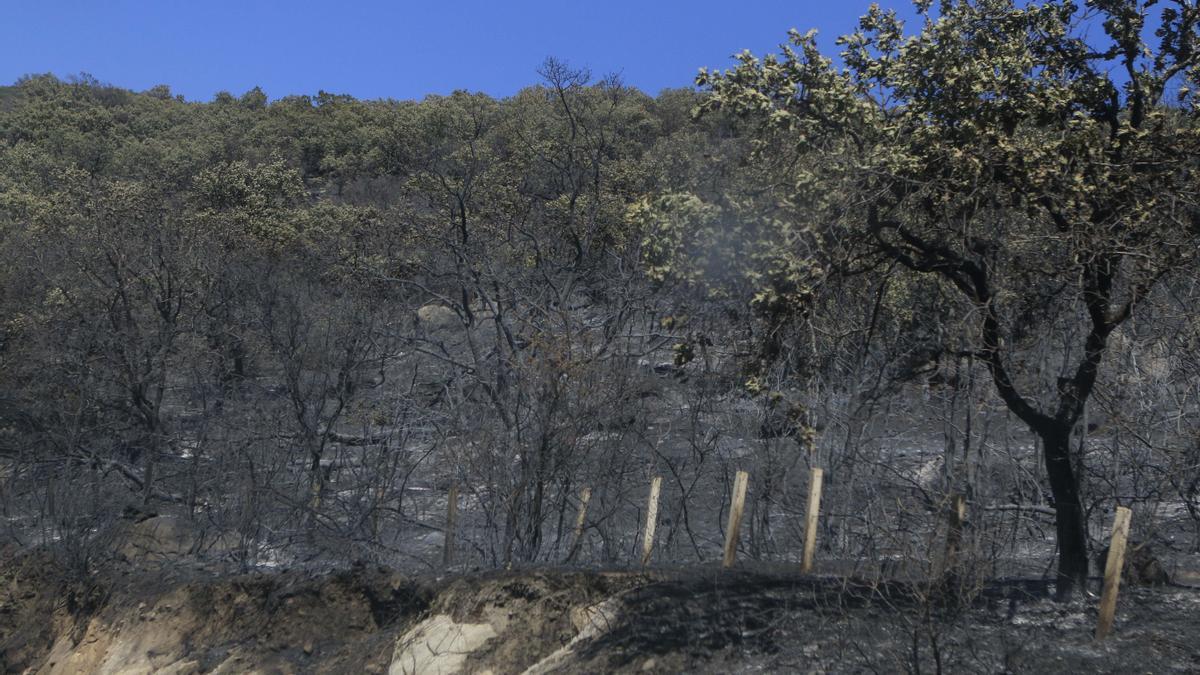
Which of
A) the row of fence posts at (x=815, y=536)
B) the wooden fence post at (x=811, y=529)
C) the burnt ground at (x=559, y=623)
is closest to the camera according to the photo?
the row of fence posts at (x=815, y=536)

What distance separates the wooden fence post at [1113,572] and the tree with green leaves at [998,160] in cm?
98

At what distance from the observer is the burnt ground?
8312 millimetres

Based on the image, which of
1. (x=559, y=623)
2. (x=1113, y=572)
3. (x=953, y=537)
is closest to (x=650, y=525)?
(x=559, y=623)

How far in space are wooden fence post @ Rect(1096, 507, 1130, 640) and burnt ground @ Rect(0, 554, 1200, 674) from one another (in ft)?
0.55

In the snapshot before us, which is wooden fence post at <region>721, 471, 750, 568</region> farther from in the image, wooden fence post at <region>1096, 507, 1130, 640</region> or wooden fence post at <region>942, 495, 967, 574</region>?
wooden fence post at <region>1096, 507, 1130, 640</region>

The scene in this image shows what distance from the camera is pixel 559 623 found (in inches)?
431

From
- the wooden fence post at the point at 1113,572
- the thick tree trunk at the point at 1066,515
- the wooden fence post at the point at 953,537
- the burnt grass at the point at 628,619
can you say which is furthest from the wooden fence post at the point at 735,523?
the wooden fence post at the point at 1113,572

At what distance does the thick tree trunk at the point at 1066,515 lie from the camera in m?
9.55

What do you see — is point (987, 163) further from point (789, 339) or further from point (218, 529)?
point (218, 529)

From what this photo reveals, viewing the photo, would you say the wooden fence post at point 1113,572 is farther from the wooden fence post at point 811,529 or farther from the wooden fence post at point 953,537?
the wooden fence post at point 811,529

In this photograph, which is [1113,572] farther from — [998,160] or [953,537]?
[998,160]

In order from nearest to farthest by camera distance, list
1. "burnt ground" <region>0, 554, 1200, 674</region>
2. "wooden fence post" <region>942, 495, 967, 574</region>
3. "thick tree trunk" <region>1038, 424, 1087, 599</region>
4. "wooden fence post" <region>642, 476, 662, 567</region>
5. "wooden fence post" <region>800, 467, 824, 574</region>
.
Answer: "wooden fence post" <region>942, 495, 967, 574</region> < "burnt ground" <region>0, 554, 1200, 674</region> < "thick tree trunk" <region>1038, 424, 1087, 599</region> < "wooden fence post" <region>800, 467, 824, 574</region> < "wooden fence post" <region>642, 476, 662, 567</region>

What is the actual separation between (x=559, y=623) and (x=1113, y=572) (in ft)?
16.6

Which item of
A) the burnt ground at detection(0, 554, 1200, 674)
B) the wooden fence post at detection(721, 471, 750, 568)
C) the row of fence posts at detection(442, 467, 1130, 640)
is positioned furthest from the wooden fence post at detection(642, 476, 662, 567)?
the wooden fence post at detection(721, 471, 750, 568)
